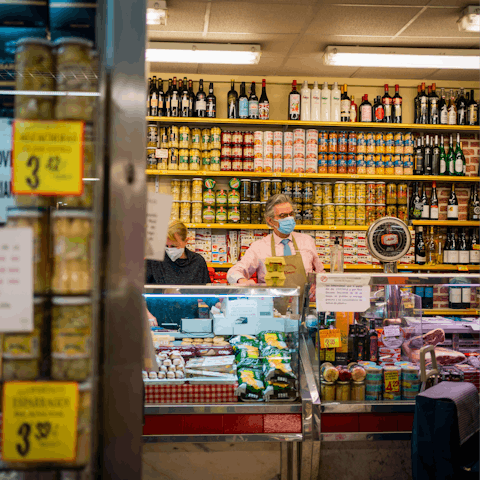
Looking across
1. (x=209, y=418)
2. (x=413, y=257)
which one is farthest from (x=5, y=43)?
(x=413, y=257)

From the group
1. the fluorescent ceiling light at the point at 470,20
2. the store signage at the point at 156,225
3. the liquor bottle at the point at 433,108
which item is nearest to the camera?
the store signage at the point at 156,225

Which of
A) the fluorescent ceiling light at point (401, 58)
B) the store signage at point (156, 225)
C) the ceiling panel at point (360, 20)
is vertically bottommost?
the store signage at point (156, 225)

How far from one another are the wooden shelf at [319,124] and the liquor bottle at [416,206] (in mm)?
651

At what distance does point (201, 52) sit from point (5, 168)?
3771 mm

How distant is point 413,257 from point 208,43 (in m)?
3.09

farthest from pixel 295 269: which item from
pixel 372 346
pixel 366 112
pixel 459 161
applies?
pixel 459 161

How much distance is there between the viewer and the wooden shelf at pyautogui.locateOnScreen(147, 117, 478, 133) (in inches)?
197

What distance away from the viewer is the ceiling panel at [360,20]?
3885mm

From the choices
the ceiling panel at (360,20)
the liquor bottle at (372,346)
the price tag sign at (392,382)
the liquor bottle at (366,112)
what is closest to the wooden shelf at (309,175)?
the liquor bottle at (366,112)

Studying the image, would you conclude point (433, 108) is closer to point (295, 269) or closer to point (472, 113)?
point (472, 113)

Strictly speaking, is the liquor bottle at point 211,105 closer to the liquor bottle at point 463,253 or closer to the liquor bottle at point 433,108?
the liquor bottle at point 433,108

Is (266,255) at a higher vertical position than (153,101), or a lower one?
lower

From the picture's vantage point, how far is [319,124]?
514cm

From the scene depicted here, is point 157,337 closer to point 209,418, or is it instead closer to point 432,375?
point 209,418
